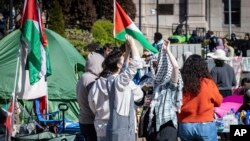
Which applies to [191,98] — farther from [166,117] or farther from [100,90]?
[100,90]

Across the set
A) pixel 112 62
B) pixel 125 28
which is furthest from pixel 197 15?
pixel 112 62

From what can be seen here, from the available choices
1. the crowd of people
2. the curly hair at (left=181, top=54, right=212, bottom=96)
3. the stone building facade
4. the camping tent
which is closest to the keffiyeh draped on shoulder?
the crowd of people

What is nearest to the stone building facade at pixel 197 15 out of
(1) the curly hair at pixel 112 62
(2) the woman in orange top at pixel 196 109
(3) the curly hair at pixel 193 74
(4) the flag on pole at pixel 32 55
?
(4) the flag on pole at pixel 32 55

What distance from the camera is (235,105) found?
13.4 metres

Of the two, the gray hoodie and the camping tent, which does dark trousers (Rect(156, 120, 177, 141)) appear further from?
the camping tent

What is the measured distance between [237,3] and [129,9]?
450 inches

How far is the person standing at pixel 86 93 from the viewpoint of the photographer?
10.4m

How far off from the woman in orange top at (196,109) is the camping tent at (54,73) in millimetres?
6296

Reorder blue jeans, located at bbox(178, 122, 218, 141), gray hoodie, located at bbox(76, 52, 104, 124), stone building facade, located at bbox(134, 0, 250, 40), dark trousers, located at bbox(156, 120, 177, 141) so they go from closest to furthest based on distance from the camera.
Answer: dark trousers, located at bbox(156, 120, 177, 141) → blue jeans, located at bbox(178, 122, 218, 141) → gray hoodie, located at bbox(76, 52, 104, 124) → stone building facade, located at bbox(134, 0, 250, 40)

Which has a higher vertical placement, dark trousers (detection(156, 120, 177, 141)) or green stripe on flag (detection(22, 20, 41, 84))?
green stripe on flag (detection(22, 20, 41, 84))

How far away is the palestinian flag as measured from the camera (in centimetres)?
1188

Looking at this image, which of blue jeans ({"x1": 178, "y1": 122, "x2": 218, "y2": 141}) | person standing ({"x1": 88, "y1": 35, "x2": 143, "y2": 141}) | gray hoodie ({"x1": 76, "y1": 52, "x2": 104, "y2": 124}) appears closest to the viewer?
person standing ({"x1": 88, "y1": 35, "x2": 143, "y2": 141})

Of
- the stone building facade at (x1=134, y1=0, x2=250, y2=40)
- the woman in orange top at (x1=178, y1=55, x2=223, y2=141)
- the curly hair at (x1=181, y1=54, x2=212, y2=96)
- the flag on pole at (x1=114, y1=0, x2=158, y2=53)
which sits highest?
the stone building facade at (x1=134, y1=0, x2=250, y2=40)

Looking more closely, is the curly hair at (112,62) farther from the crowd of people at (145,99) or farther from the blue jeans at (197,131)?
the blue jeans at (197,131)
